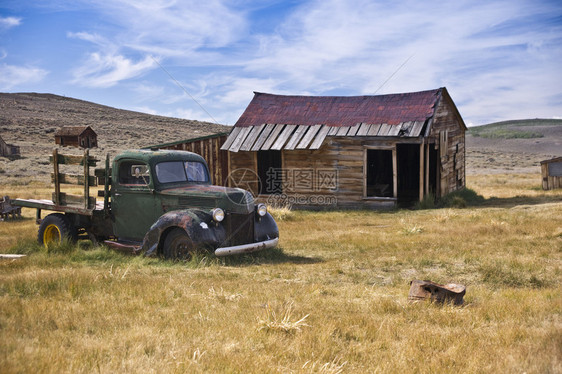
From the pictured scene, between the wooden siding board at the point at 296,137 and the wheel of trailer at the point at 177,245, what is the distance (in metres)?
10.1

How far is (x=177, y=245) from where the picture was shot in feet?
26.0

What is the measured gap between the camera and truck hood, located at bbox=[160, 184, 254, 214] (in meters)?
8.07

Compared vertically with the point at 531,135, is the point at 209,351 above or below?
→ below

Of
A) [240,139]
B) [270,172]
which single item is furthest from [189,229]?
[270,172]

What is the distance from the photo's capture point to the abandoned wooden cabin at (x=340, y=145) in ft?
57.5

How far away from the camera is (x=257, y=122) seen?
1986 cm

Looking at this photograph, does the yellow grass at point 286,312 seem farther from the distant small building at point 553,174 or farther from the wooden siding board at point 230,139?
the distant small building at point 553,174

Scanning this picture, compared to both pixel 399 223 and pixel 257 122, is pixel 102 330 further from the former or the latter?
pixel 257 122

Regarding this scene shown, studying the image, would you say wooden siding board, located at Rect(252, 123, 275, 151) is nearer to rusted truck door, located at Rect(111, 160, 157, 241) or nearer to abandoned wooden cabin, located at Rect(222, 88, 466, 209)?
abandoned wooden cabin, located at Rect(222, 88, 466, 209)

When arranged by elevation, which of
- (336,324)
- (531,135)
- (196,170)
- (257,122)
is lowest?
(336,324)

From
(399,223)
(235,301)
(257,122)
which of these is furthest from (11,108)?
(235,301)

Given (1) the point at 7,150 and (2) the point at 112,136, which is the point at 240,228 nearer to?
(1) the point at 7,150

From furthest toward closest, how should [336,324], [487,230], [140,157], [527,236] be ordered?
[487,230]
[527,236]
[140,157]
[336,324]

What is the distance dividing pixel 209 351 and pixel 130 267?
3797 mm
